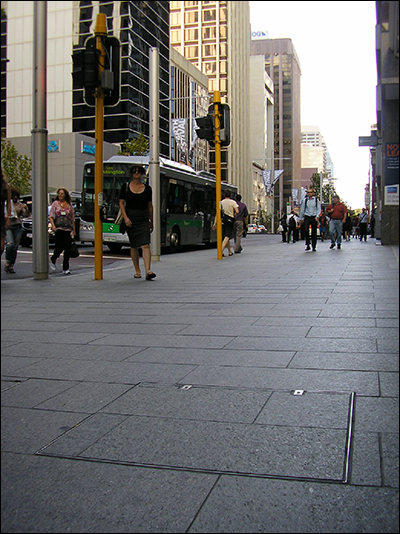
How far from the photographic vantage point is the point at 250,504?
6.63ft

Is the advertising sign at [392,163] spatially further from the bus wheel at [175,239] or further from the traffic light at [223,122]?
the bus wheel at [175,239]

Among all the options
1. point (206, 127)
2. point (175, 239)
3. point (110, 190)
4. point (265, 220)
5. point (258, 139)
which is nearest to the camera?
point (110, 190)

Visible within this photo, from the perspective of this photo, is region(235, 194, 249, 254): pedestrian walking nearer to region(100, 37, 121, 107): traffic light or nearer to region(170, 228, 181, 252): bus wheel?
region(170, 228, 181, 252): bus wheel

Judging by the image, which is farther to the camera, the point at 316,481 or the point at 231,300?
the point at 231,300

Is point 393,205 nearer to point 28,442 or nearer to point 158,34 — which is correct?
point 158,34

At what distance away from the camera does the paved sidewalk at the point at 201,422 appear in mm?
1921

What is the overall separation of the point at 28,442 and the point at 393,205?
1772 millimetres

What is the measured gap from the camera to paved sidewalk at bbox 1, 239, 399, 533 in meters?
1.92

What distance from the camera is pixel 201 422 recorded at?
2.81 m

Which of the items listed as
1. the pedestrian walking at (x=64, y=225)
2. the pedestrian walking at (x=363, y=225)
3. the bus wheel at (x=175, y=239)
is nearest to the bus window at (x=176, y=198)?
the bus wheel at (x=175, y=239)

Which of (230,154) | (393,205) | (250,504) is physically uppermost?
(230,154)

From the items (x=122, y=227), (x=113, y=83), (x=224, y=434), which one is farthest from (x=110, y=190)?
(x=224, y=434)

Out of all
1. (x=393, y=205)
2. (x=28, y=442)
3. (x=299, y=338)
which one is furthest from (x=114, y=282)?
(x=393, y=205)

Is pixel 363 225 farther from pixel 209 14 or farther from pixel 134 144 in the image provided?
pixel 209 14
